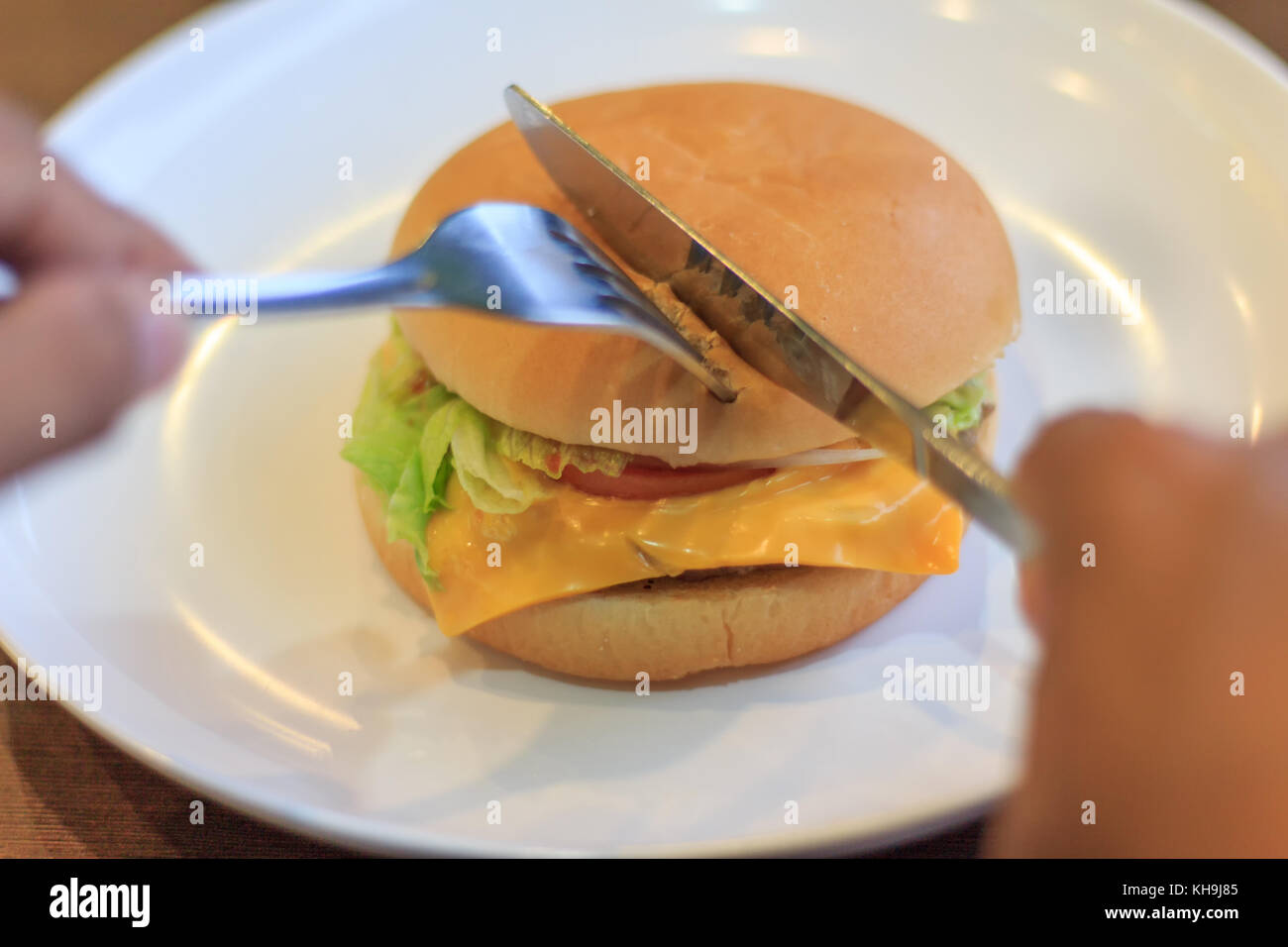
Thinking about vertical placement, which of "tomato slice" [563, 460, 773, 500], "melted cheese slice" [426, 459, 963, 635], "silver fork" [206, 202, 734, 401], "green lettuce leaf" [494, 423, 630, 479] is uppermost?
"silver fork" [206, 202, 734, 401]

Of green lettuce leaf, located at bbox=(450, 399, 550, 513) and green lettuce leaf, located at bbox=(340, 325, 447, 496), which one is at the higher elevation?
green lettuce leaf, located at bbox=(340, 325, 447, 496)

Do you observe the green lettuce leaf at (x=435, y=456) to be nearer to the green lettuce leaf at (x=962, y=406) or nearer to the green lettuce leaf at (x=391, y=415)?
the green lettuce leaf at (x=391, y=415)

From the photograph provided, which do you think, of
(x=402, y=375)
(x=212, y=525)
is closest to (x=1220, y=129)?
(x=402, y=375)

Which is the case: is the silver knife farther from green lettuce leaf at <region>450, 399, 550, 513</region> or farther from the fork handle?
the fork handle

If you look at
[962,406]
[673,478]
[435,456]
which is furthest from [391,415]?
[962,406]

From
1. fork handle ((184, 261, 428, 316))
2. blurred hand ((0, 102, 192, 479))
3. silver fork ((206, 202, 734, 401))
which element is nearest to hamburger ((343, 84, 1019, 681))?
silver fork ((206, 202, 734, 401))
